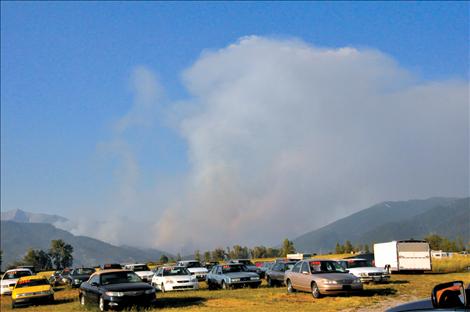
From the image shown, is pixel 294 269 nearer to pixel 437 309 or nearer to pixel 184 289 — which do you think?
pixel 184 289

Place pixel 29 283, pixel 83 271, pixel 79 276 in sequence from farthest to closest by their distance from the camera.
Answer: pixel 83 271 → pixel 79 276 → pixel 29 283

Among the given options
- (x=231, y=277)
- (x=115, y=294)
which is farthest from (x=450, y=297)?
(x=231, y=277)

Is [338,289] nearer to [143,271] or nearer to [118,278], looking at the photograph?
[118,278]

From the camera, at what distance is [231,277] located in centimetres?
2956

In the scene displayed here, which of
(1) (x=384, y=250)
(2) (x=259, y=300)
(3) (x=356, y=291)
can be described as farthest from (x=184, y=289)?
(1) (x=384, y=250)

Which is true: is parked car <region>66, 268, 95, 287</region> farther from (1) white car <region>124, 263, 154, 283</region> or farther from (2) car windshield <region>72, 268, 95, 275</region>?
(1) white car <region>124, 263, 154, 283</region>

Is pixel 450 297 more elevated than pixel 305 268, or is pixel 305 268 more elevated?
pixel 450 297

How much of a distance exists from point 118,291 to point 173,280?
8723mm

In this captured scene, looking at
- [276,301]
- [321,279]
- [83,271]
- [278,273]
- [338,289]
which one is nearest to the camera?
[338,289]

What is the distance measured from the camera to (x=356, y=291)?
22.3 m

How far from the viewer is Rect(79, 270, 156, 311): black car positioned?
2023cm

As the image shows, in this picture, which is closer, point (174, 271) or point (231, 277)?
point (231, 277)

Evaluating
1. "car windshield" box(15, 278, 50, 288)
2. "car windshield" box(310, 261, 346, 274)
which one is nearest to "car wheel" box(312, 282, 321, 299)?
"car windshield" box(310, 261, 346, 274)

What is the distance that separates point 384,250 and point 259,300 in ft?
69.0
